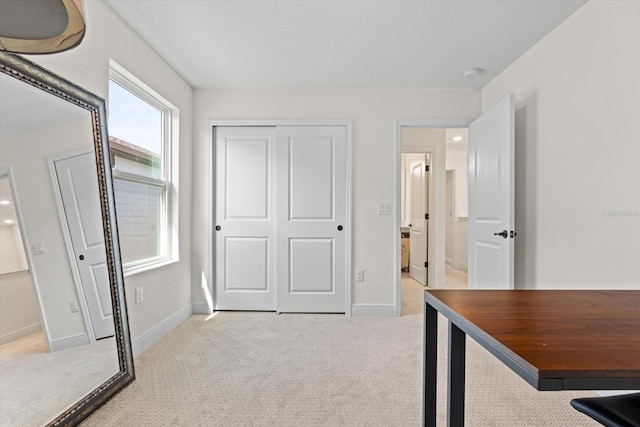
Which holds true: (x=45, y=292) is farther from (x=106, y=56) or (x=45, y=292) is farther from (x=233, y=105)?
(x=233, y=105)

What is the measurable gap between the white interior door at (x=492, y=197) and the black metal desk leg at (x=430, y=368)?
1.70 meters

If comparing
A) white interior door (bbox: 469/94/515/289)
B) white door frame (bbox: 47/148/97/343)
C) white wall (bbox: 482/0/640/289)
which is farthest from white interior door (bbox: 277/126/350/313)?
white door frame (bbox: 47/148/97/343)

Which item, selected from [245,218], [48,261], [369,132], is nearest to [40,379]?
[48,261]

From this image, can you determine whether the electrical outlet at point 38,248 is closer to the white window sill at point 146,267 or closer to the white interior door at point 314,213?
the white window sill at point 146,267

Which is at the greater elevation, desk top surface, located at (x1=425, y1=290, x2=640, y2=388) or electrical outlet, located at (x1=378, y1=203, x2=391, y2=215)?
electrical outlet, located at (x1=378, y1=203, x2=391, y2=215)

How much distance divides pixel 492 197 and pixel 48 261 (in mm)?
2935

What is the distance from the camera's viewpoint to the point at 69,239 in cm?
158

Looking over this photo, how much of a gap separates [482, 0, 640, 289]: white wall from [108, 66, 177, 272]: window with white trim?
296cm

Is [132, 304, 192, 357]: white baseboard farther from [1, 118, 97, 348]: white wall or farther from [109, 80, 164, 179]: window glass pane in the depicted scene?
[109, 80, 164, 179]: window glass pane

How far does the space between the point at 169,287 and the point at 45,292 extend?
155 centimetres

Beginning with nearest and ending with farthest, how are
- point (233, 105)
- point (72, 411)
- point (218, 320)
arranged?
point (72, 411) → point (218, 320) → point (233, 105)

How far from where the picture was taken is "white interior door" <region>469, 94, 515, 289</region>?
248cm

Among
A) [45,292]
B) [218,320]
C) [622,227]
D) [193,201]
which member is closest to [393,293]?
[218,320]

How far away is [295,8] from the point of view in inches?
81.0
